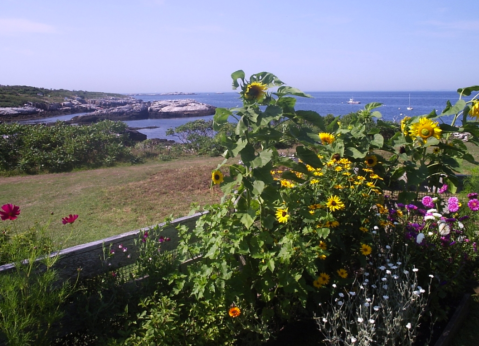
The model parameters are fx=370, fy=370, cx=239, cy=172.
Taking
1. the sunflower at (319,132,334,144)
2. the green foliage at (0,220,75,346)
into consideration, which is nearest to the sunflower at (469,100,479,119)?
the sunflower at (319,132,334,144)

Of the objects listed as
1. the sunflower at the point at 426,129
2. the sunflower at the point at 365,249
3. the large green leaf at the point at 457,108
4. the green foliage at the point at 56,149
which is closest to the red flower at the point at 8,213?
the sunflower at the point at 365,249

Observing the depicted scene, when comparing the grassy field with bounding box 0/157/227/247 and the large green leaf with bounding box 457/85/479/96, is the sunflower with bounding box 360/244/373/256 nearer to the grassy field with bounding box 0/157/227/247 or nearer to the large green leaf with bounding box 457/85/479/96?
the large green leaf with bounding box 457/85/479/96

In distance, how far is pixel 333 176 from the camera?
3.15 m

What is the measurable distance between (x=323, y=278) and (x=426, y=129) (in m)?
1.76

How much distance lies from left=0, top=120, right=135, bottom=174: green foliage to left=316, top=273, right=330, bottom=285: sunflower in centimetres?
895

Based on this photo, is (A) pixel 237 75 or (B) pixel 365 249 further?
(B) pixel 365 249

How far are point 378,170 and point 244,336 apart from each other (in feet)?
7.30

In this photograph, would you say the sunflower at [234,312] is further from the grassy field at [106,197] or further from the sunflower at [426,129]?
the grassy field at [106,197]

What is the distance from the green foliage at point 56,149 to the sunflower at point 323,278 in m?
8.95

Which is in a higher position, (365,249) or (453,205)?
(453,205)

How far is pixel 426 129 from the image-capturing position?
11.3ft

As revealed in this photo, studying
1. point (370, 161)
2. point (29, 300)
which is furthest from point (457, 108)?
point (29, 300)

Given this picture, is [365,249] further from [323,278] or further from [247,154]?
[247,154]

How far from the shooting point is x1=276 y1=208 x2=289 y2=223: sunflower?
2607 millimetres
